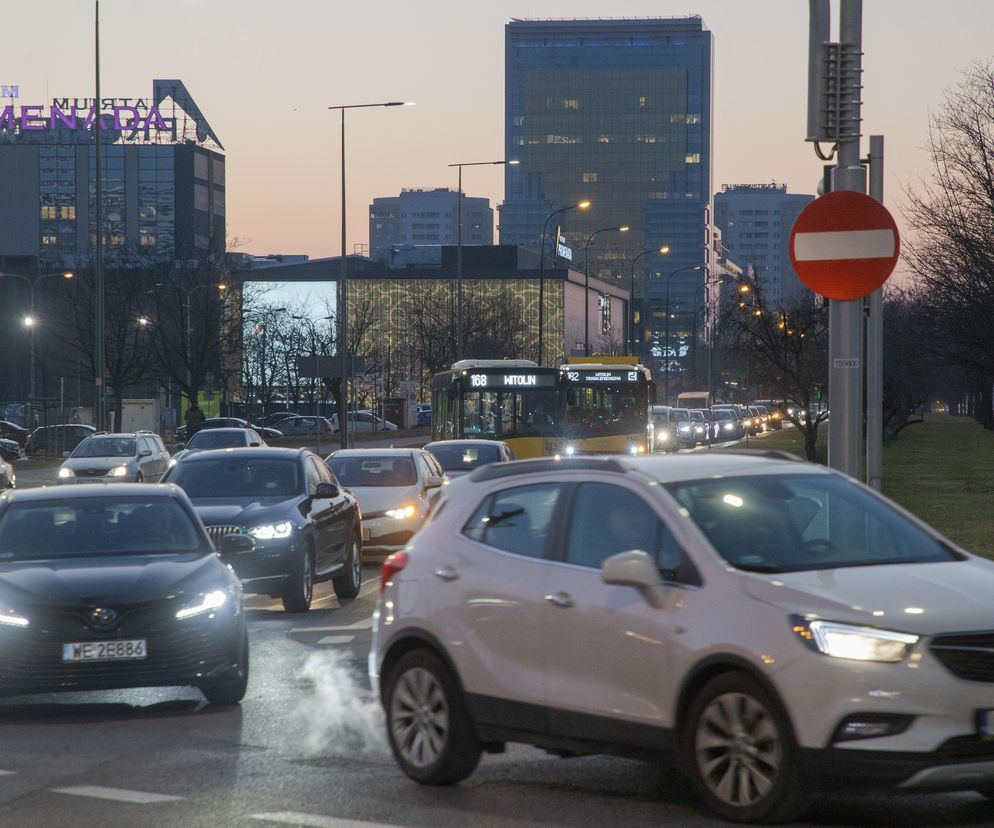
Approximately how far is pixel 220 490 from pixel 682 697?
1103cm

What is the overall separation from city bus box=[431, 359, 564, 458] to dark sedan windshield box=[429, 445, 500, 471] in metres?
7.72

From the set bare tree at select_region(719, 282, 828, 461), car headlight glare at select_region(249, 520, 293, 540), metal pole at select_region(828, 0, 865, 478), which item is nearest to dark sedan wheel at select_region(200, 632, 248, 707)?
metal pole at select_region(828, 0, 865, 478)

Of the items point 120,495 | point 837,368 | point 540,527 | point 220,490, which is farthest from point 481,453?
point 540,527

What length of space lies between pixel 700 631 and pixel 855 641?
0.69 meters

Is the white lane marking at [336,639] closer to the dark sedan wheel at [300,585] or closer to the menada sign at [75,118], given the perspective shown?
the dark sedan wheel at [300,585]

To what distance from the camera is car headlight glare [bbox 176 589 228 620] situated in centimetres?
1081

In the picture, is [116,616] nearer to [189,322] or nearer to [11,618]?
[11,618]

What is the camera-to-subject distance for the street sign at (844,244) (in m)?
10.1

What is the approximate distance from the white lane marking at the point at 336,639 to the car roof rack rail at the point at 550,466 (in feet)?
19.6

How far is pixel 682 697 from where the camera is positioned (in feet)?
23.7

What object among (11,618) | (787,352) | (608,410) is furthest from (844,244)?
(787,352)

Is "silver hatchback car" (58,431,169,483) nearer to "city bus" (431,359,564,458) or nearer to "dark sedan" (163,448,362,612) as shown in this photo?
"city bus" (431,359,564,458)

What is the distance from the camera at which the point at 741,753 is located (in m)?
7.00

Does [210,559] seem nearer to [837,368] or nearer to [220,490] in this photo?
[837,368]
